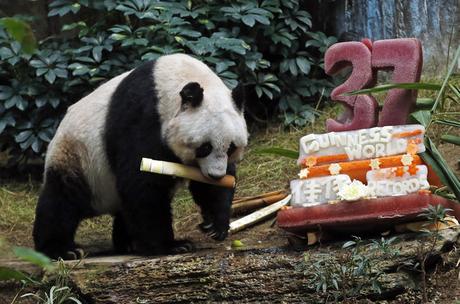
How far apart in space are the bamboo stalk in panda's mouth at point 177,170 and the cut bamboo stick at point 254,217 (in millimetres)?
627

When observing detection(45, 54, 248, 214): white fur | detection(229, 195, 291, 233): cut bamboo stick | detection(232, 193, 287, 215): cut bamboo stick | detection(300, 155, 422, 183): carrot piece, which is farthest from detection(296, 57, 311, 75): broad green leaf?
detection(300, 155, 422, 183): carrot piece

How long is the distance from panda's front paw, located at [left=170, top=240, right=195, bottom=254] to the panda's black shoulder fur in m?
0.52

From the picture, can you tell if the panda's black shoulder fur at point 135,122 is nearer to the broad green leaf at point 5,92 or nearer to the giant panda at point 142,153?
the giant panda at point 142,153

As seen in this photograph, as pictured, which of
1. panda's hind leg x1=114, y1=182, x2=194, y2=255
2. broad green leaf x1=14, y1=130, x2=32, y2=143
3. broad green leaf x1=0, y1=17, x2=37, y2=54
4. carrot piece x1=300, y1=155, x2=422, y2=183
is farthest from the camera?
broad green leaf x1=14, y1=130, x2=32, y2=143

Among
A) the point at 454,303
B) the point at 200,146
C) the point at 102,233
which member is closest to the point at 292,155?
the point at 200,146

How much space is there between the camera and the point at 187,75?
15.6ft

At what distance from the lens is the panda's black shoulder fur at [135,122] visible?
15.1 feet

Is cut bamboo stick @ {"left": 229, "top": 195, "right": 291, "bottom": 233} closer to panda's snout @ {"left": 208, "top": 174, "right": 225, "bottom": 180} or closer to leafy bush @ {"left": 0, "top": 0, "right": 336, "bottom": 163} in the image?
panda's snout @ {"left": 208, "top": 174, "right": 225, "bottom": 180}

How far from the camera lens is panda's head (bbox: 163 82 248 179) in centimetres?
441

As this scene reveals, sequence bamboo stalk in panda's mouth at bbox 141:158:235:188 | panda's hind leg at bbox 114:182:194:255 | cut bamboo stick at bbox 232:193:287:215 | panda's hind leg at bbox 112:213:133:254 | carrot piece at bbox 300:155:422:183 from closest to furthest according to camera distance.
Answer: carrot piece at bbox 300:155:422:183
bamboo stalk in panda's mouth at bbox 141:158:235:188
panda's hind leg at bbox 114:182:194:255
panda's hind leg at bbox 112:213:133:254
cut bamboo stick at bbox 232:193:287:215

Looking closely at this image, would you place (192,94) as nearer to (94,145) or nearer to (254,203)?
(94,145)

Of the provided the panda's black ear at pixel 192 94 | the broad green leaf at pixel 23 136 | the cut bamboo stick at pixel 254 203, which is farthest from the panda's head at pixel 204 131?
the broad green leaf at pixel 23 136

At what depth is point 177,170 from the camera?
4.48 m

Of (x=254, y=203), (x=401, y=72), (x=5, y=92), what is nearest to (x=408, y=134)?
(x=401, y=72)
